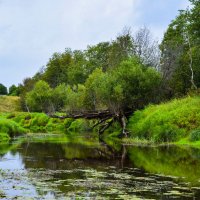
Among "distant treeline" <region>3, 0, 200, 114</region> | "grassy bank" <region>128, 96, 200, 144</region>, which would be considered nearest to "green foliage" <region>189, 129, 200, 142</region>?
"grassy bank" <region>128, 96, 200, 144</region>

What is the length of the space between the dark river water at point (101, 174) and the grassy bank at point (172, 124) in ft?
24.1

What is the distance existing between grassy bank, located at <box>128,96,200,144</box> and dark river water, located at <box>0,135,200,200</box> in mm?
7349

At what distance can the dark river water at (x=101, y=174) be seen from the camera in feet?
56.8

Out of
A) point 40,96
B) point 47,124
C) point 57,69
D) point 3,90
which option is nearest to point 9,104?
point 57,69

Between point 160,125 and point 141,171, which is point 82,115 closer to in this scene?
point 160,125

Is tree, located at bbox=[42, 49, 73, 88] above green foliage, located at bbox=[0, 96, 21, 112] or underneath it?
above

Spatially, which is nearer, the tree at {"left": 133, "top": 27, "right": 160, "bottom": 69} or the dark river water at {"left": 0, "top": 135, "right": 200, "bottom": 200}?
the dark river water at {"left": 0, "top": 135, "right": 200, "bottom": 200}

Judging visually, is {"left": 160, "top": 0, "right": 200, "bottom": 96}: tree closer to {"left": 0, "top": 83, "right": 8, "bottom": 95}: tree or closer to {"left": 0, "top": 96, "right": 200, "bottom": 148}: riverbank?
{"left": 0, "top": 96, "right": 200, "bottom": 148}: riverbank

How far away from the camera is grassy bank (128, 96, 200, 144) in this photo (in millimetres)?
42688

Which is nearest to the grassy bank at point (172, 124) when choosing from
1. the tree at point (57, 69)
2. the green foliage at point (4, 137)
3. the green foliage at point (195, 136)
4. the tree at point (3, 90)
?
the green foliage at point (195, 136)

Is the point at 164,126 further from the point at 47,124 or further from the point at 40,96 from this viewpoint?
the point at 40,96

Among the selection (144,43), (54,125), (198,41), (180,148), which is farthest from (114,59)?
(180,148)

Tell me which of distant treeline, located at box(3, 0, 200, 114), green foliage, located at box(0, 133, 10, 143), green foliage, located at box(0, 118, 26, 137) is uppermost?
distant treeline, located at box(3, 0, 200, 114)

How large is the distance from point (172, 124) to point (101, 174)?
73.4ft
